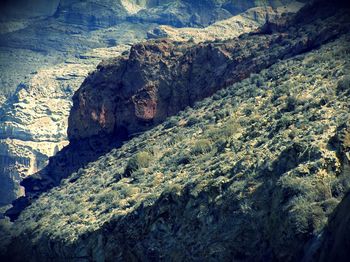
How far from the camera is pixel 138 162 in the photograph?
52438 millimetres

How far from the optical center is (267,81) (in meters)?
56.8

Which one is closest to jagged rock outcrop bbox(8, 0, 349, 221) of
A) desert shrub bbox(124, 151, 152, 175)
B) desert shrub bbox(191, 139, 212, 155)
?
desert shrub bbox(124, 151, 152, 175)

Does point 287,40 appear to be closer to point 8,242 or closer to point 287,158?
point 8,242

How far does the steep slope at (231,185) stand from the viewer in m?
29.9

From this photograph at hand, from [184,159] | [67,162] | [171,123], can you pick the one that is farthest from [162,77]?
[184,159]

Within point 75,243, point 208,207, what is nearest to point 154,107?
point 75,243

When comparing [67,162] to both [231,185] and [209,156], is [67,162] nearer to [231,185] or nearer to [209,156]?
[209,156]

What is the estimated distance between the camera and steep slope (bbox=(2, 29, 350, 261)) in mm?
29859

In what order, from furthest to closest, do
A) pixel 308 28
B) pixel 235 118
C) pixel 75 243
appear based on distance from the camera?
1. pixel 308 28
2. pixel 235 118
3. pixel 75 243

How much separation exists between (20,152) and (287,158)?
170 metres

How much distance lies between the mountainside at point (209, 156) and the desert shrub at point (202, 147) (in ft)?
0.28

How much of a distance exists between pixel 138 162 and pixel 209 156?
1075 cm

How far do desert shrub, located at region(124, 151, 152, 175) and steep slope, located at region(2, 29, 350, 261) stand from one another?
7cm

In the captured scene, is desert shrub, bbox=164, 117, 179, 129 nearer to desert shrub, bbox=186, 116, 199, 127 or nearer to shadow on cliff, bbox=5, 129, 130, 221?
desert shrub, bbox=186, 116, 199, 127
